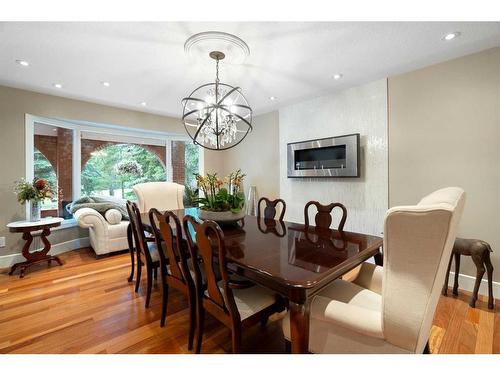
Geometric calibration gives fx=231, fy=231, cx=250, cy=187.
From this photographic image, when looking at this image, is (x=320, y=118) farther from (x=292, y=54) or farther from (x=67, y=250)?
(x=67, y=250)

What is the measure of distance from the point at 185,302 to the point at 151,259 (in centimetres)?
53

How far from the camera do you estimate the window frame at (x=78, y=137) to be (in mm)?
3309

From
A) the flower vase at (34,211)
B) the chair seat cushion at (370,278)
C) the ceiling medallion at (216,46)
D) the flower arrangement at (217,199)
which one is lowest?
the chair seat cushion at (370,278)

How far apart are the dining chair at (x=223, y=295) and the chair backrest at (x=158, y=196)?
2.02 meters

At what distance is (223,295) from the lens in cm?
137

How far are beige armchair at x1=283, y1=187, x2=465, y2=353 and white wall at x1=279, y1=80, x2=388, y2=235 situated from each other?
204cm

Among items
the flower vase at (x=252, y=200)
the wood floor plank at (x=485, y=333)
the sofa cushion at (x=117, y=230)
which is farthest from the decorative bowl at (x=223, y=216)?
the flower vase at (x=252, y=200)

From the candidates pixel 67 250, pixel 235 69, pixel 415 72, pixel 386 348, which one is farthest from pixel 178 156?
pixel 386 348

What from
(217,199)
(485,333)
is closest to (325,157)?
(217,199)

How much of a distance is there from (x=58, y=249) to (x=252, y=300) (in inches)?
147

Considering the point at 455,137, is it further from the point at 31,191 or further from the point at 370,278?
the point at 31,191

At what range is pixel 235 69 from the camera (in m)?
2.56

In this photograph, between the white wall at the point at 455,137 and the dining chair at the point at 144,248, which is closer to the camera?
the dining chair at the point at 144,248

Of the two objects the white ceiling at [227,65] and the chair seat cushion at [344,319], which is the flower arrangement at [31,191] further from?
the chair seat cushion at [344,319]
